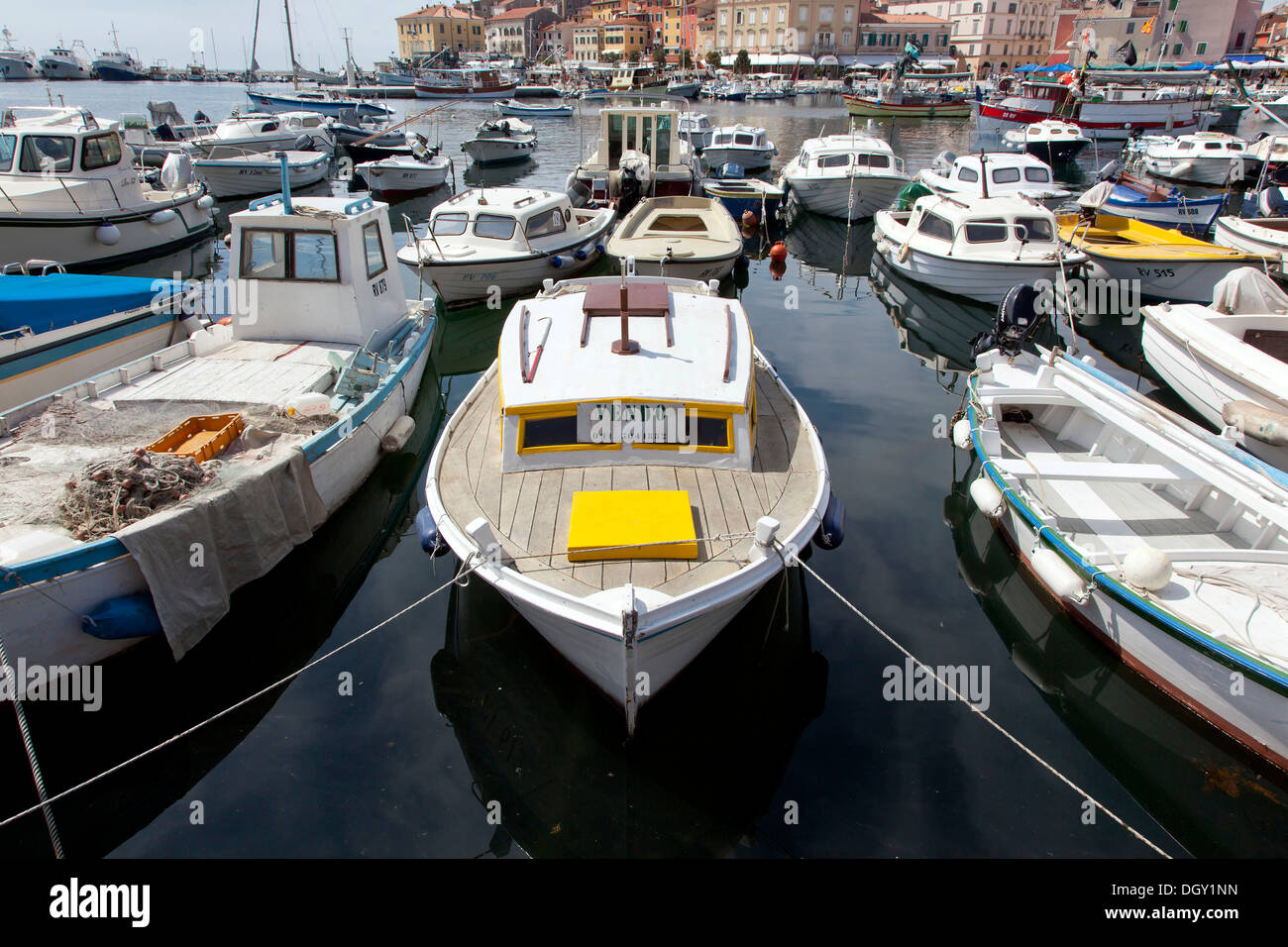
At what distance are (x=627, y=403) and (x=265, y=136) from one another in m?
38.4

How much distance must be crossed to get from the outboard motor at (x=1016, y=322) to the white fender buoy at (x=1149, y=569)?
5969mm

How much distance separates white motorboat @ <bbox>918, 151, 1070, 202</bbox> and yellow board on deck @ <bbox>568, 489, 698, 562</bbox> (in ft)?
72.9

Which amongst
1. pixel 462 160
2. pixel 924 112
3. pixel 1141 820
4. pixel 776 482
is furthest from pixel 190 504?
pixel 924 112

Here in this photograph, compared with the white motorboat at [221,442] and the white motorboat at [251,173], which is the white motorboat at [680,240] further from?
the white motorboat at [251,173]

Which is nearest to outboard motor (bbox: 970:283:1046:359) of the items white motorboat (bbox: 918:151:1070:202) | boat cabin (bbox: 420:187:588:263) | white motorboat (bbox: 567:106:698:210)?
boat cabin (bbox: 420:187:588:263)

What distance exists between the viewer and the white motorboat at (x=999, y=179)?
24969 millimetres

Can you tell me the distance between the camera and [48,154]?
21.2 metres

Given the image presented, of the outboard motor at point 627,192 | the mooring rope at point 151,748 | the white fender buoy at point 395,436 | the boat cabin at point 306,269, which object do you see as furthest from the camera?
the outboard motor at point 627,192

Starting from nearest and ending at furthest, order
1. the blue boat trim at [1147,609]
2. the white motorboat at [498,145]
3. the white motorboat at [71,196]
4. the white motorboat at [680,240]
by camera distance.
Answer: the blue boat trim at [1147,609] < the white motorboat at [680,240] < the white motorboat at [71,196] < the white motorboat at [498,145]

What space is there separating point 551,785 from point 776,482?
370cm

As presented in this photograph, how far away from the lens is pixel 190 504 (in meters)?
7.33

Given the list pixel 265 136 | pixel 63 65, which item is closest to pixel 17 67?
pixel 63 65

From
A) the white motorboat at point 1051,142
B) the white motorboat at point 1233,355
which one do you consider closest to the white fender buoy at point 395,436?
the white motorboat at point 1233,355

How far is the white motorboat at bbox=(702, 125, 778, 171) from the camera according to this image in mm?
36562
